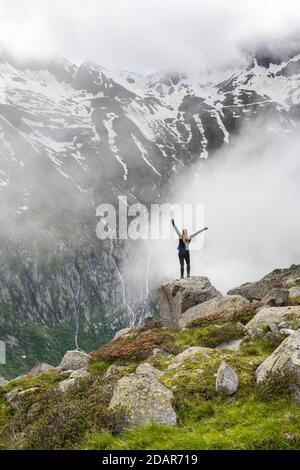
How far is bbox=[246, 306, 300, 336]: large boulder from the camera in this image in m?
20.9

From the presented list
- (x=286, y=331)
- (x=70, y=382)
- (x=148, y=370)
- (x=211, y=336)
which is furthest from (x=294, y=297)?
(x=70, y=382)

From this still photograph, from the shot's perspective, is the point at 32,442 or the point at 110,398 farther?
the point at 110,398

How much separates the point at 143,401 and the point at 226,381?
284 centimetres

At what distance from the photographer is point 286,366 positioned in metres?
14.0

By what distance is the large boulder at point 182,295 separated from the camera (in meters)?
35.6

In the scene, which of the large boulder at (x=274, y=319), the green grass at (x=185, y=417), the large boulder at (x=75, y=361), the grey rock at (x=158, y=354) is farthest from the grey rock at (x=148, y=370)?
the large boulder at (x=75, y=361)

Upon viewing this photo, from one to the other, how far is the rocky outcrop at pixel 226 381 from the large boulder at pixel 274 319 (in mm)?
6342

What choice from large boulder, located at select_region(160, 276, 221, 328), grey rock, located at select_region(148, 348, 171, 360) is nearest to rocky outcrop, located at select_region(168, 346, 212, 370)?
grey rock, located at select_region(148, 348, 171, 360)

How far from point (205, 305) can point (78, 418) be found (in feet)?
70.6

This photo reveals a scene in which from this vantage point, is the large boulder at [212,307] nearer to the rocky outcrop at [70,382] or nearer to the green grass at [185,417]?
the rocky outcrop at [70,382]

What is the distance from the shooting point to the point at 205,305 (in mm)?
33594

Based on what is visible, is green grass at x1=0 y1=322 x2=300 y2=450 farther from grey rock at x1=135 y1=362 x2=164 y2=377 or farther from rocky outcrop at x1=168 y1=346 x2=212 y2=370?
grey rock at x1=135 y1=362 x2=164 y2=377
